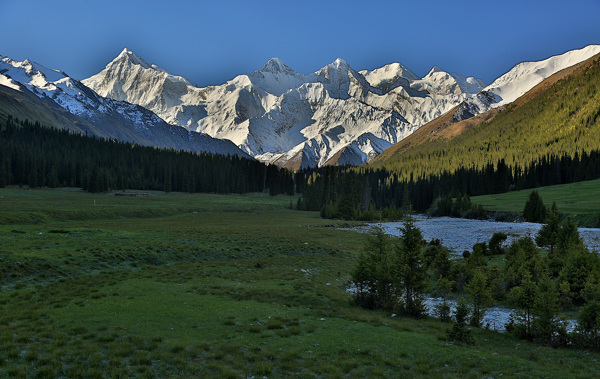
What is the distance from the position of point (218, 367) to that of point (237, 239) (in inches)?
1555

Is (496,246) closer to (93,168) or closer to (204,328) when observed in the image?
(204,328)

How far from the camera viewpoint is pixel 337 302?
77.6 feet

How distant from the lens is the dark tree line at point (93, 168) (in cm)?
13688

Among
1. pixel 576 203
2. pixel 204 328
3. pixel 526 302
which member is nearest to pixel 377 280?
pixel 526 302

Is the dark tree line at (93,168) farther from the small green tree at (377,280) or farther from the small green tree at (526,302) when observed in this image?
the small green tree at (526,302)

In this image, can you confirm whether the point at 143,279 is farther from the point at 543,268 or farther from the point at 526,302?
the point at 543,268

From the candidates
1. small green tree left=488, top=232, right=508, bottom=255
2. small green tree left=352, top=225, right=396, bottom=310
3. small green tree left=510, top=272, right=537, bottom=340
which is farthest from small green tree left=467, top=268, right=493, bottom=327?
small green tree left=488, top=232, right=508, bottom=255

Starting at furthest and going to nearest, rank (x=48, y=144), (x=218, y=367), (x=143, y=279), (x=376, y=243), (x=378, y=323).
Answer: (x=48, y=144) → (x=143, y=279) → (x=376, y=243) → (x=378, y=323) → (x=218, y=367)

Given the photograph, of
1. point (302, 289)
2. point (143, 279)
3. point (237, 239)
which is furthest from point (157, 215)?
point (302, 289)

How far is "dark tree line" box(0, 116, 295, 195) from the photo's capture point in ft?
449

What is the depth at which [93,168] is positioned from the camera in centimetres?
15212

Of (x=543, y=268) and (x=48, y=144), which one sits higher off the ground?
(x=48, y=144)

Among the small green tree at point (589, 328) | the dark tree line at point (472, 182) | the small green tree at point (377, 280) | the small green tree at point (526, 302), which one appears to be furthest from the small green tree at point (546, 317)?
the dark tree line at point (472, 182)

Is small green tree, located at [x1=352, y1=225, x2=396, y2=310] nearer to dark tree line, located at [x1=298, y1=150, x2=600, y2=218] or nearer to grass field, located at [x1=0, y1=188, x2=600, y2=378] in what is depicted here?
grass field, located at [x1=0, y1=188, x2=600, y2=378]
